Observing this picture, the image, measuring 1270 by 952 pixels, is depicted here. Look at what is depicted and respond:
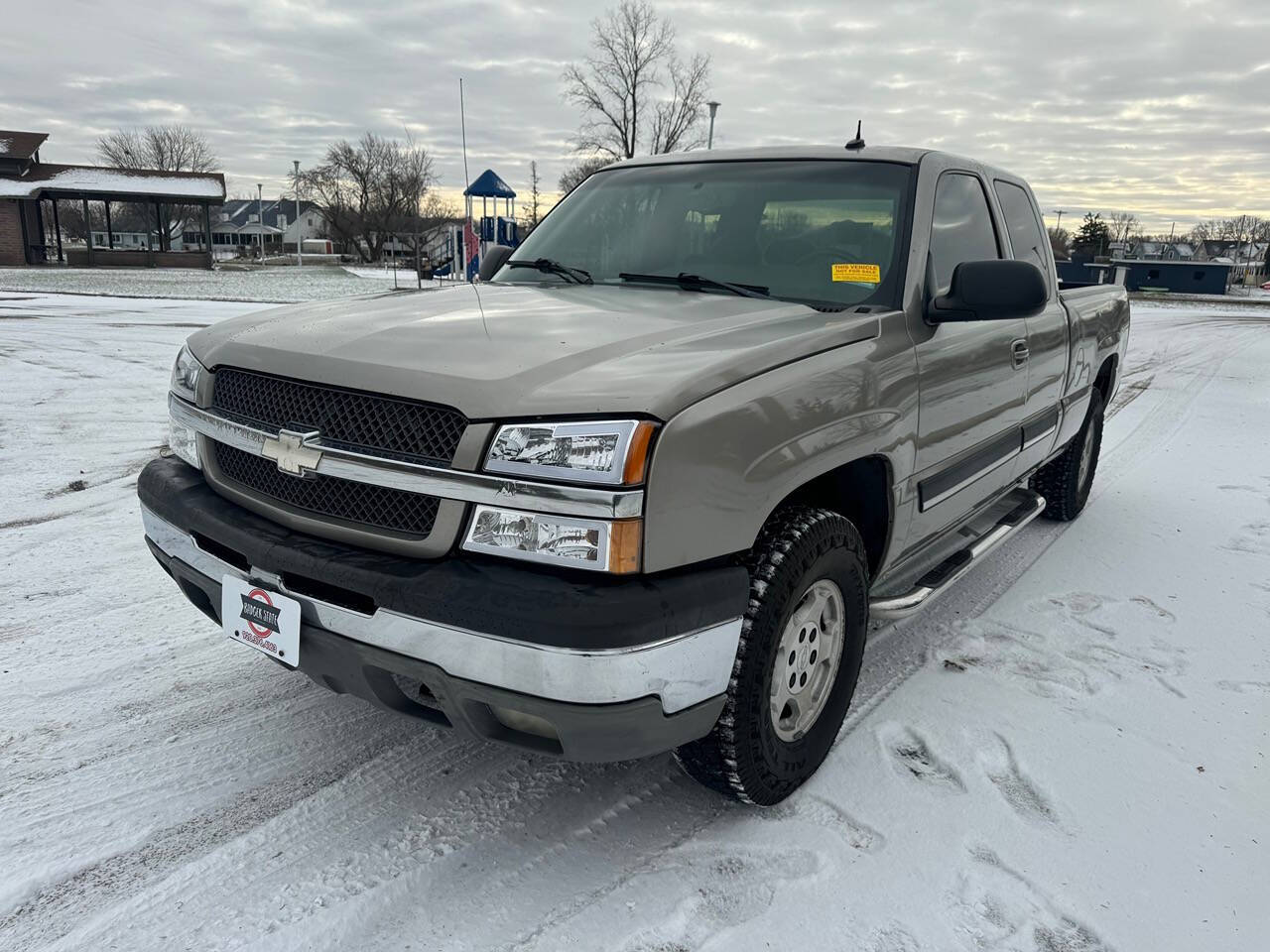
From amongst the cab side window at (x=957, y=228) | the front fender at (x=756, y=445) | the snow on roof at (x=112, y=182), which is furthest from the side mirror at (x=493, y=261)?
the snow on roof at (x=112, y=182)

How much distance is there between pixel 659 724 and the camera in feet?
6.63

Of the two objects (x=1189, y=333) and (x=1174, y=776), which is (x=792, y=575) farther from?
(x=1189, y=333)

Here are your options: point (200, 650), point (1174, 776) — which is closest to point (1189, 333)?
point (1174, 776)

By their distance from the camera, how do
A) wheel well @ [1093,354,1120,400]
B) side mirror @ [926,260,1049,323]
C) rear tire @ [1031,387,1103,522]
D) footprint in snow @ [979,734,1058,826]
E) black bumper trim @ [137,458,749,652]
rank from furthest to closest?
1. wheel well @ [1093,354,1120,400]
2. rear tire @ [1031,387,1103,522]
3. side mirror @ [926,260,1049,323]
4. footprint in snow @ [979,734,1058,826]
5. black bumper trim @ [137,458,749,652]

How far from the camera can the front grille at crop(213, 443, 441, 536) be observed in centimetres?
207

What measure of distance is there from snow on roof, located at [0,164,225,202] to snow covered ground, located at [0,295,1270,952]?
3964 cm

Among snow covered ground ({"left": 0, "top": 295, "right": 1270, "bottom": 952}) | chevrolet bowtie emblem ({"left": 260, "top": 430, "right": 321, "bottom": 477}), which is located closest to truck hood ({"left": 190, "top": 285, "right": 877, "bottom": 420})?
chevrolet bowtie emblem ({"left": 260, "top": 430, "right": 321, "bottom": 477})

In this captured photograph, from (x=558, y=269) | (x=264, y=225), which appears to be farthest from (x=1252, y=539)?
(x=264, y=225)

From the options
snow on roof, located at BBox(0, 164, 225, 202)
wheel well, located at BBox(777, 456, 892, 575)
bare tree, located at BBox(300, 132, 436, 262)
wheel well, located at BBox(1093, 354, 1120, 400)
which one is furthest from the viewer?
bare tree, located at BBox(300, 132, 436, 262)

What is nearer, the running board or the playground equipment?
the running board

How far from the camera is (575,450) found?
1915 millimetres

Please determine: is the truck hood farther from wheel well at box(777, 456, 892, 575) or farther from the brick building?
the brick building

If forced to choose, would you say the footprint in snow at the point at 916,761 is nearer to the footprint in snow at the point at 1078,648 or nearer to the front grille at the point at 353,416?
the footprint in snow at the point at 1078,648

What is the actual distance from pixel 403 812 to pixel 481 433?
1172 mm
